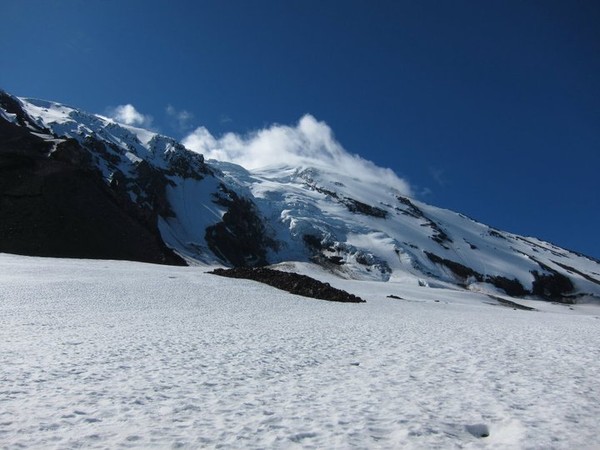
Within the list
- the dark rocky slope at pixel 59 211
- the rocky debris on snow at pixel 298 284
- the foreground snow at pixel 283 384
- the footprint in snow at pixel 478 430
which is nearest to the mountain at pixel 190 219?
the dark rocky slope at pixel 59 211

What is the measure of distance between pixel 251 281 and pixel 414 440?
27.1 metres

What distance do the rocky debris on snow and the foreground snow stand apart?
38.1 ft

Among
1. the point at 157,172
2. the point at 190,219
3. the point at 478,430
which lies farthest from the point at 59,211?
the point at 157,172

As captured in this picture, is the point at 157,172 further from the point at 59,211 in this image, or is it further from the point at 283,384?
the point at 283,384

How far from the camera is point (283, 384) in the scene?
25.5 ft

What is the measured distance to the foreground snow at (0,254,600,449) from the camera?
5527 mm

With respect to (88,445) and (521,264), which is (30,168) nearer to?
(88,445)

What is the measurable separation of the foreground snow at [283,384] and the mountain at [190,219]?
162 feet

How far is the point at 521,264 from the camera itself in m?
166

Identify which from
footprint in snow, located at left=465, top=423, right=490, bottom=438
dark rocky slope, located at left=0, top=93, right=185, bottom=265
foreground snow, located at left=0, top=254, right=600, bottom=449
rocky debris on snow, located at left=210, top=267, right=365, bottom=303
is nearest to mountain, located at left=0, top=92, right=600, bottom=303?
dark rocky slope, located at left=0, top=93, right=185, bottom=265

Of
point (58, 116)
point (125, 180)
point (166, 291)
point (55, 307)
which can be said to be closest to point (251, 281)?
point (166, 291)

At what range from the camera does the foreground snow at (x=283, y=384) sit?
5527 mm

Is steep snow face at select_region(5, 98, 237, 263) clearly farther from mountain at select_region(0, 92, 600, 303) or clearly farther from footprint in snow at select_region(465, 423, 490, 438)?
footprint in snow at select_region(465, 423, 490, 438)

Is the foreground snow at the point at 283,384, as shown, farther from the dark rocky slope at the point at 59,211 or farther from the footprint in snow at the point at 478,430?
the dark rocky slope at the point at 59,211
